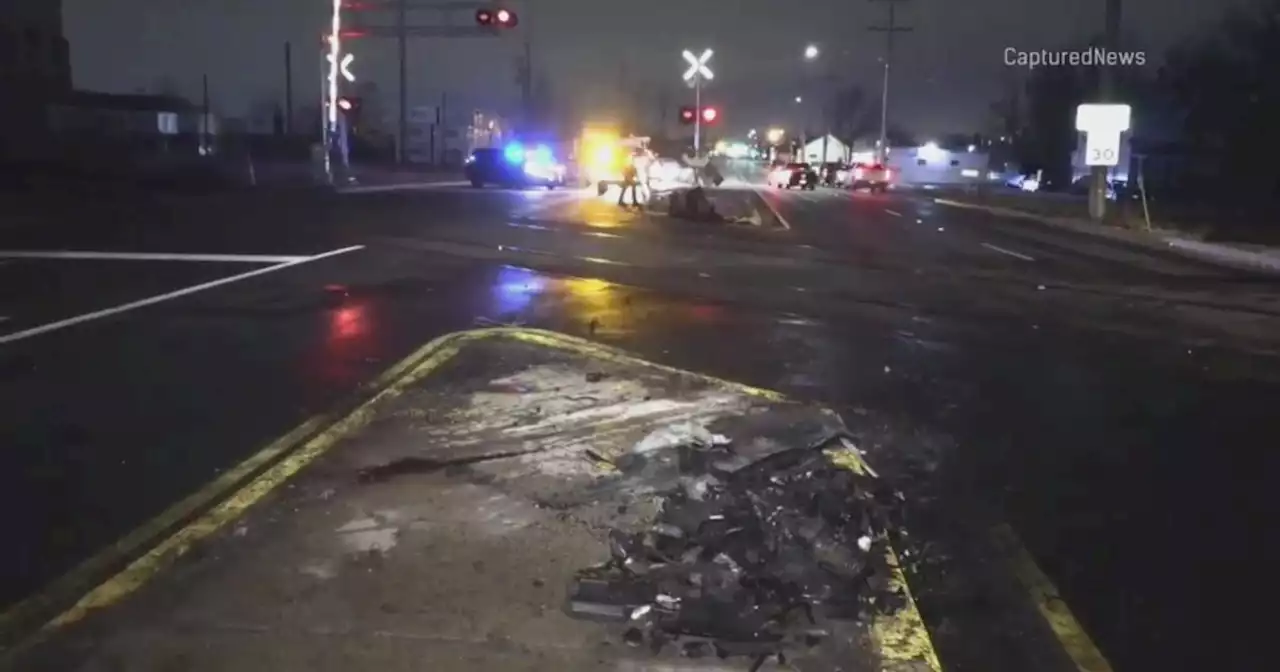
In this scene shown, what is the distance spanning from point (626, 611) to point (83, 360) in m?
8.17

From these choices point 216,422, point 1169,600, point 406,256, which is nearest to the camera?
point 1169,600

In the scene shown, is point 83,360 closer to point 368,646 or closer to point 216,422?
point 216,422

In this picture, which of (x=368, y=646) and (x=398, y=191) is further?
(x=398, y=191)

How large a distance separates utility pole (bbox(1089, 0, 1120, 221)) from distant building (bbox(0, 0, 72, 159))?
3946 cm

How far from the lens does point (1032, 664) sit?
559 cm

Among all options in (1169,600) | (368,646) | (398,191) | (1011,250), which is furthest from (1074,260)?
(398,191)

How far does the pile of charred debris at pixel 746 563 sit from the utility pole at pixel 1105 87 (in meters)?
33.2

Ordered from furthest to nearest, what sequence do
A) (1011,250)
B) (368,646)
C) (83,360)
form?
1. (1011,250)
2. (83,360)
3. (368,646)

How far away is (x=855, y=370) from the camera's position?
40.7 ft

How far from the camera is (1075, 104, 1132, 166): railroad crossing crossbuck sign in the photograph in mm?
39250

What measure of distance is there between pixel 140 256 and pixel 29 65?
152 ft

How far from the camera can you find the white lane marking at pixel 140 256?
72.3 feet

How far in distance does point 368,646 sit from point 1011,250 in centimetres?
2497

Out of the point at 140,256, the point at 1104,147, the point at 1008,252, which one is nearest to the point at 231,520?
the point at 140,256
